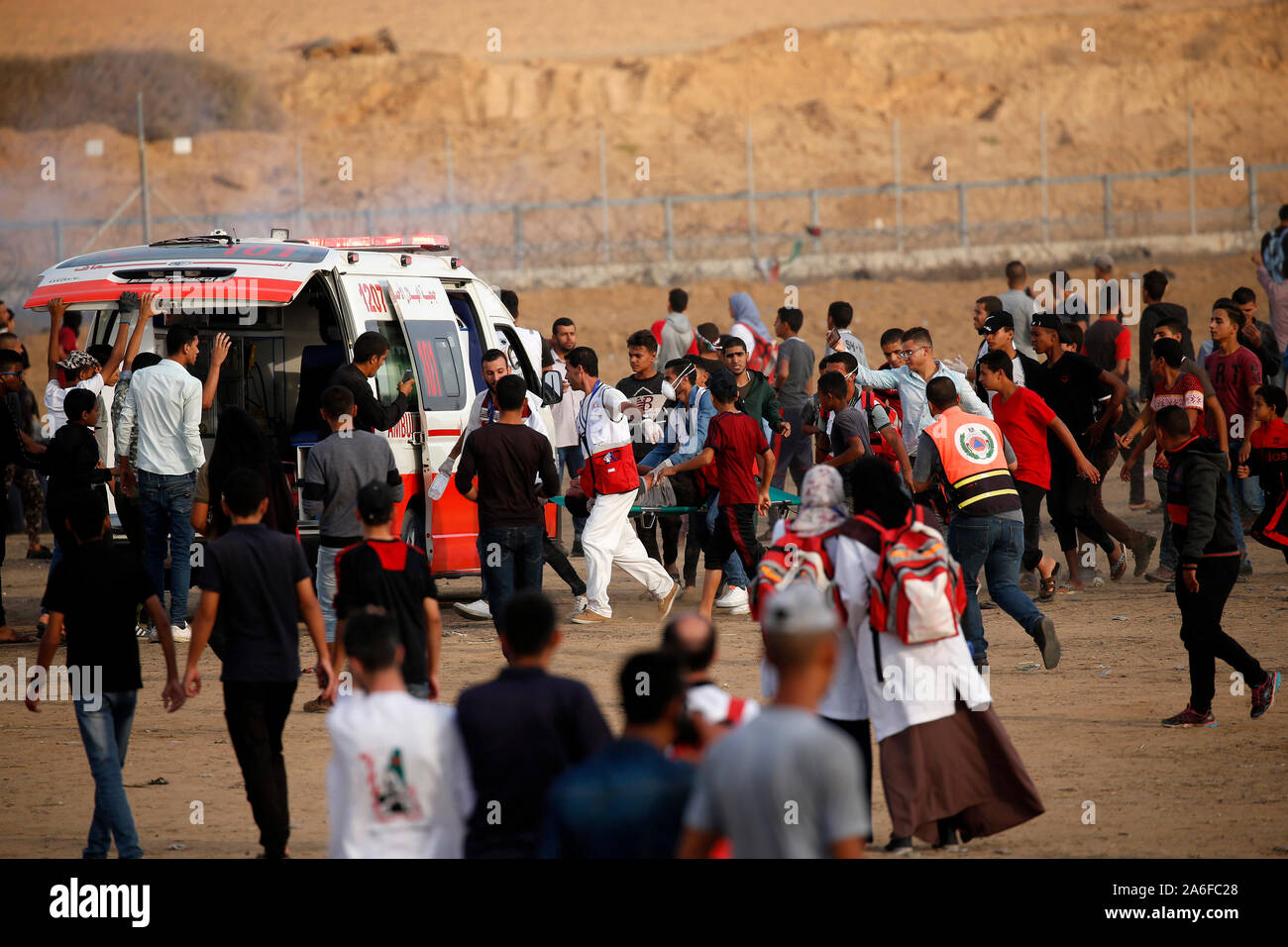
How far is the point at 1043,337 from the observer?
1225cm

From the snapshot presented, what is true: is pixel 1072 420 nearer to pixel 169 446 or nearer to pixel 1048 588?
pixel 1048 588

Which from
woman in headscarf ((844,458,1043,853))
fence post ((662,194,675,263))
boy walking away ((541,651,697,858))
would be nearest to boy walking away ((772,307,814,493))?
woman in headscarf ((844,458,1043,853))

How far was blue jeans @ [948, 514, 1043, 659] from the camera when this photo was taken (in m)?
9.40

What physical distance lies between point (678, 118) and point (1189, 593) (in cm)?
4276

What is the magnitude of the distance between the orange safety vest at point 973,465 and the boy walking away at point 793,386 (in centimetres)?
551

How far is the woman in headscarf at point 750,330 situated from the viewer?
16438 millimetres

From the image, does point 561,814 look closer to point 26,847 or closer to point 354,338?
point 26,847

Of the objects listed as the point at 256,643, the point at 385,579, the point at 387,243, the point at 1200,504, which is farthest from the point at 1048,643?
the point at 387,243

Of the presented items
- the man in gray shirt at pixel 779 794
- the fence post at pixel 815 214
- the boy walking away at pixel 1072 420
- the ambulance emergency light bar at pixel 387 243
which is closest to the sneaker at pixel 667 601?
the boy walking away at pixel 1072 420

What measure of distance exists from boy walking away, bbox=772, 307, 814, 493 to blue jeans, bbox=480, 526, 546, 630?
17.7 ft

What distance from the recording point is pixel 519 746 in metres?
4.54

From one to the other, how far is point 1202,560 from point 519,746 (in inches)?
197
